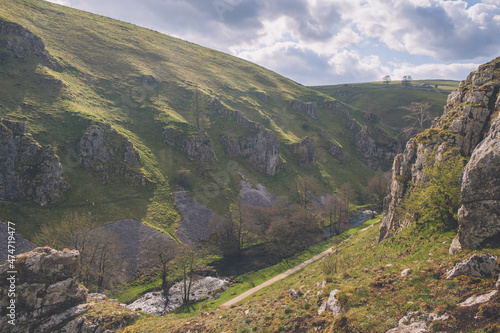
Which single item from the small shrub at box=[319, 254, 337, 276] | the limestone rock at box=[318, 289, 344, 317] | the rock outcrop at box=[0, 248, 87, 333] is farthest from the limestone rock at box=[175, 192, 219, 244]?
the limestone rock at box=[318, 289, 344, 317]

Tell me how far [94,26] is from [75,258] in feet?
596

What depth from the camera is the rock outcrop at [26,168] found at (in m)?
60.3

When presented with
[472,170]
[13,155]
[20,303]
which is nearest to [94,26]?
[13,155]

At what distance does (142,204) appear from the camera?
73750 millimetres

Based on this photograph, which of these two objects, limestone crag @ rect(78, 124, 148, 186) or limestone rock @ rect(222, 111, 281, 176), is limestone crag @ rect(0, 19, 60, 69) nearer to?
limestone crag @ rect(78, 124, 148, 186)

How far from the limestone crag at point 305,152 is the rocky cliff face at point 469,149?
8180 centimetres

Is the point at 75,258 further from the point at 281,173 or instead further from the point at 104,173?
the point at 281,173

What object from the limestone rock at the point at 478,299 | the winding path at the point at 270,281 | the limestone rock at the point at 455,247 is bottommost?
the winding path at the point at 270,281

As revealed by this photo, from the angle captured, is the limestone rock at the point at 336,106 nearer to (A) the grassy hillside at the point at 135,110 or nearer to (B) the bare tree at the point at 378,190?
(A) the grassy hillside at the point at 135,110

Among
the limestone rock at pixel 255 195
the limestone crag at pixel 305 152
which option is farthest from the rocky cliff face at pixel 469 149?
the limestone crag at pixel 305 152

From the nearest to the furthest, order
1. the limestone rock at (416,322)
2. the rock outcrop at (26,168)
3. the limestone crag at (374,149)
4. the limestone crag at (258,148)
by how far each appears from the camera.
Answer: the limestone rock at (416,322)
the rock outcrop at (26,168)
the limestone crag at (258,148)
the limestone crag at (374,149)

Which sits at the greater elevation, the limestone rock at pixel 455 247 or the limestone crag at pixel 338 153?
the limestone crag at pixel 338 153

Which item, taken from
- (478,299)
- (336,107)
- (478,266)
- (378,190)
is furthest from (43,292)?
(336,107)

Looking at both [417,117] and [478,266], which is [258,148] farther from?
[478,266]
